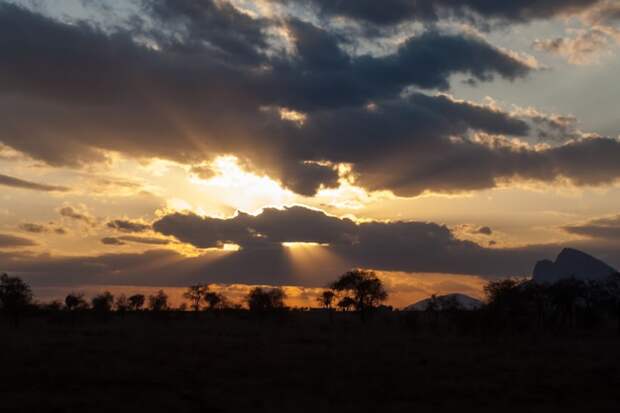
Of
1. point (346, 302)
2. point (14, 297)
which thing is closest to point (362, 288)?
point (346, 302)

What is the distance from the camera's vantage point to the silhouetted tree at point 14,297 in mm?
92500

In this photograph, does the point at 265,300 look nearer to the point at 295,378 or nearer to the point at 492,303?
the point at 492,303

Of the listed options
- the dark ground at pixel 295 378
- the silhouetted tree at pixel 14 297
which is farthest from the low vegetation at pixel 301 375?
the silhouetted tree at pixel 14 297

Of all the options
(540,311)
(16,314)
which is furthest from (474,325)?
(16,314)

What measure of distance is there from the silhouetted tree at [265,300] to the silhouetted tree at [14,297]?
36.8 meters

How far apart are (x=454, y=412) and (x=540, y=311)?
257 feet

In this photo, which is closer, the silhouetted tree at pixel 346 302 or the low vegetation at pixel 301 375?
the low vegetation at pixel 301 375

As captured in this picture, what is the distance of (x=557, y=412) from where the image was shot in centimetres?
2703

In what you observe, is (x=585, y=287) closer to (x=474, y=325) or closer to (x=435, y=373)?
(x=474, y=325)

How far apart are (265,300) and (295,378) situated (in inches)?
3294

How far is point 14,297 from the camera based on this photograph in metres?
93.0

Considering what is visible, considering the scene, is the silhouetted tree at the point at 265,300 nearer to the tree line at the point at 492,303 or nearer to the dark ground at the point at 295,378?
the tree line at the point at 492,303

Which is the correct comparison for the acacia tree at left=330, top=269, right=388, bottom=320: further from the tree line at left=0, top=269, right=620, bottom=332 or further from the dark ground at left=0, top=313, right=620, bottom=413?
the dark ground at left=0, top=313, right=620, bottom=413

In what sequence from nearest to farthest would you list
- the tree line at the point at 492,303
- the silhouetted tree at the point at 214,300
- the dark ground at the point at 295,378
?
the dark ground at the point at 295,378 < the tree line at the point at 492,303 < the silhouetted tree at the point at 214,300
